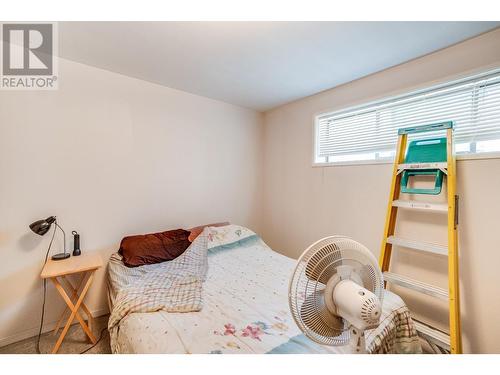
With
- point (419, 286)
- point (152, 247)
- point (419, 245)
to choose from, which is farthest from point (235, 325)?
point (419, 245)

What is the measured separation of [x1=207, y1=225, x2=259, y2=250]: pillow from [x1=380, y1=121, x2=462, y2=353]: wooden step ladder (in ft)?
4.29

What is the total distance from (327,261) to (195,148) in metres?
2.09

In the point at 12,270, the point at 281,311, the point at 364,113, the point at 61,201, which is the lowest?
the point at 281,311

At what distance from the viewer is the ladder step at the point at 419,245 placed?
1440 mm

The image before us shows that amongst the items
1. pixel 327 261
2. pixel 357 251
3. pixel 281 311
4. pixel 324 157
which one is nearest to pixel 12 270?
pixel 281 311

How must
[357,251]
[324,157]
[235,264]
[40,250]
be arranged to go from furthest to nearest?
1. [324,157]
2. [235,264]
3. [40,250]
4. [357,251]

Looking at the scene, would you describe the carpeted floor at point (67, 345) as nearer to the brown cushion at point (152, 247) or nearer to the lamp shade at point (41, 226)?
the brown cushion at point (152, 247)

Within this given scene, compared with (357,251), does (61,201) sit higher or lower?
higher

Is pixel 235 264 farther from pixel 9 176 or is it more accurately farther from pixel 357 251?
pixel 9 176

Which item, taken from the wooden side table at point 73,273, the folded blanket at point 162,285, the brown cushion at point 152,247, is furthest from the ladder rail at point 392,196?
the wooden side table at point 73,273

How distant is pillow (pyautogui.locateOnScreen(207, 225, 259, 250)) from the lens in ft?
7.28

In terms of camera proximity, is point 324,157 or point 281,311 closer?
point 281,311
